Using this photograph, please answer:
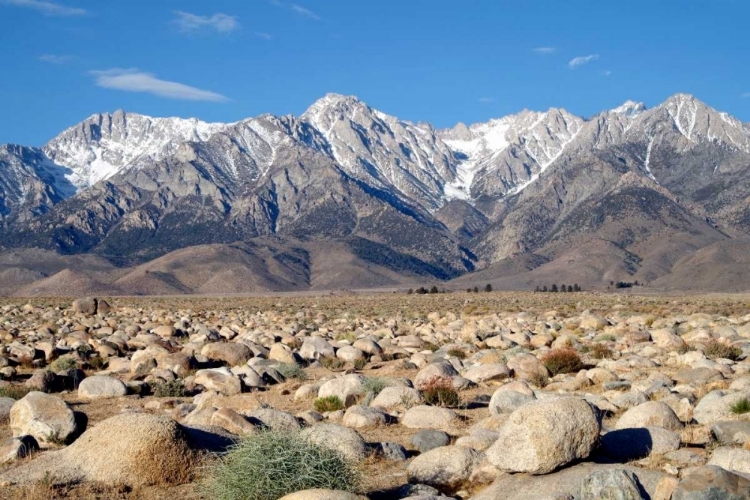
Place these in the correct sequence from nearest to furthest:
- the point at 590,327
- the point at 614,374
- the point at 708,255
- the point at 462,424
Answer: the point at 462,424
the point at 614,374
the point at 590,327
the point at 708,255

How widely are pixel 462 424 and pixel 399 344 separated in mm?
16348

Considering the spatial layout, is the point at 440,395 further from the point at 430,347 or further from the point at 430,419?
the point at 430,347

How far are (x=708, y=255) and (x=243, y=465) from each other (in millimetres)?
187829

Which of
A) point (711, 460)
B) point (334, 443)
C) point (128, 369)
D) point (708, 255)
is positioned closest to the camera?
point (711, 460)

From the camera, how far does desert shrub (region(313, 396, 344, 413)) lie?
53.4 feet

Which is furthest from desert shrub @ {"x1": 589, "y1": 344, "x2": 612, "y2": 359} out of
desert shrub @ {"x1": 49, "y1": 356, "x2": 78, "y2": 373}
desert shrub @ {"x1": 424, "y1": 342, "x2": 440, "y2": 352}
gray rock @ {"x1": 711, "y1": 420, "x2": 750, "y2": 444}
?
desert shrub @ {"x1": 49, "y1": 356, "x2": 78, "y2": 373}

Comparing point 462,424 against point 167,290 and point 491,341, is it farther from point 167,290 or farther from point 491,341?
point 167,290

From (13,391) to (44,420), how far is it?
6277mm

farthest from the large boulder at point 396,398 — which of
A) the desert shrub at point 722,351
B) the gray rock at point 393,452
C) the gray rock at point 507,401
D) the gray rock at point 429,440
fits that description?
the desert shrub at point 722,351

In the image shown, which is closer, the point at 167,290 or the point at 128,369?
the point at 128,369

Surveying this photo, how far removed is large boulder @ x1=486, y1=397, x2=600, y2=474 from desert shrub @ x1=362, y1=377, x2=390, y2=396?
7049 mm

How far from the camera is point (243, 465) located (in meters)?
9.21

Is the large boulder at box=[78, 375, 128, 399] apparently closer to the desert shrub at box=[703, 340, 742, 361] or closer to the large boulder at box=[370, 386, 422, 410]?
the large boulder at box=[370, 386, 422, 410]

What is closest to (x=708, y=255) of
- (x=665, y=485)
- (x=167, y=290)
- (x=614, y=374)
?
(x=167, y=290)
